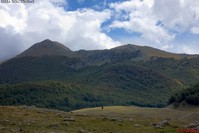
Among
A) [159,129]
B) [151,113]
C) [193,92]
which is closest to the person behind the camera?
[159,129]

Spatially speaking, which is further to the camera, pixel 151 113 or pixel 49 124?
pixel 151 113

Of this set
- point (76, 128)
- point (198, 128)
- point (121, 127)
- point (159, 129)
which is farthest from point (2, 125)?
point (198, 128)

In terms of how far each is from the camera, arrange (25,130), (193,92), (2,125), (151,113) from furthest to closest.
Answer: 1. (193,92)
2. (151,113)
3. (2,125)
4. (25,130)

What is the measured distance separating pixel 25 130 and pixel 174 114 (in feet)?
227

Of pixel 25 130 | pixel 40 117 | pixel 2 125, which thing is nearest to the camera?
pixel 25 130

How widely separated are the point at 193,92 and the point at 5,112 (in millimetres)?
118125

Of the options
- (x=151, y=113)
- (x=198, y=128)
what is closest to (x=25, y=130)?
(x=198, y=128)

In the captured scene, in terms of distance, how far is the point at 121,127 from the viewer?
53875mm

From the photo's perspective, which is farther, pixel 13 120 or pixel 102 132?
pixel 13 120

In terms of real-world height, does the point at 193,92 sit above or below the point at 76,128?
above

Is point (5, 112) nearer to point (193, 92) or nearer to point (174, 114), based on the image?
point (174, 114)

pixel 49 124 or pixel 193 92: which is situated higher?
pixel 193 92

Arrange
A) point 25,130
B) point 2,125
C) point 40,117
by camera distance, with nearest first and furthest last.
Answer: point 25,130 → point 2,125 → point 40,117

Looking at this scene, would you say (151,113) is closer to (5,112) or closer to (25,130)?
(5,112)
